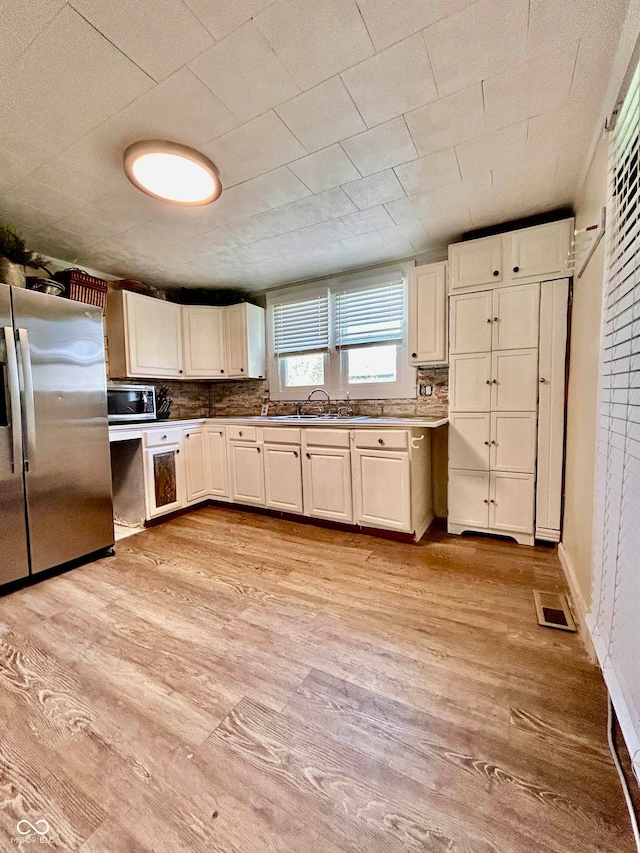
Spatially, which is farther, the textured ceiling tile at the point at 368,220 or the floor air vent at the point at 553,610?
the textured ceiling tile at the point at 368,220

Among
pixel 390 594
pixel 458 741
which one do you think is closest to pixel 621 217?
pixel 458 741

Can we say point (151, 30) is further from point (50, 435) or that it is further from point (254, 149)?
point (50, 435)

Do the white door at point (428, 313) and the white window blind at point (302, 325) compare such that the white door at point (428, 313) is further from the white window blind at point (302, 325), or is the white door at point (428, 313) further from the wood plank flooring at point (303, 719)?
the wood plank flooring at point (303, 719)

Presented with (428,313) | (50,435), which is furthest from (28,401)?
(428,313)

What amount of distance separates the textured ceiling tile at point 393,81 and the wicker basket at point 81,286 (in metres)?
2.31

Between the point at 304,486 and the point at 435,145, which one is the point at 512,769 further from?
the point at 435,145

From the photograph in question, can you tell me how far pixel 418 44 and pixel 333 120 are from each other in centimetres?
43

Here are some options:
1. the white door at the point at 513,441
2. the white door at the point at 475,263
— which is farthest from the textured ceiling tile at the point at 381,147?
the white door at the point at 513,441

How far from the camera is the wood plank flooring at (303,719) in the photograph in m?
0.84

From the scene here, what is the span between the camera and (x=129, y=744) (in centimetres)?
105

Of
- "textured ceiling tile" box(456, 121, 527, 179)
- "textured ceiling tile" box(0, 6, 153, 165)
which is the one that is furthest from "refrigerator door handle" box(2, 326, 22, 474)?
"textured ceiling tile" box(456, 121, 527, 179)

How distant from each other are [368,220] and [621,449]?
211 centimetres

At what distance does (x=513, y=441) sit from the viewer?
2377 mm

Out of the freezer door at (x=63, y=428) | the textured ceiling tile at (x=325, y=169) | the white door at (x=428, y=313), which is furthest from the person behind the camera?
the white door at (x=428, y=313)
